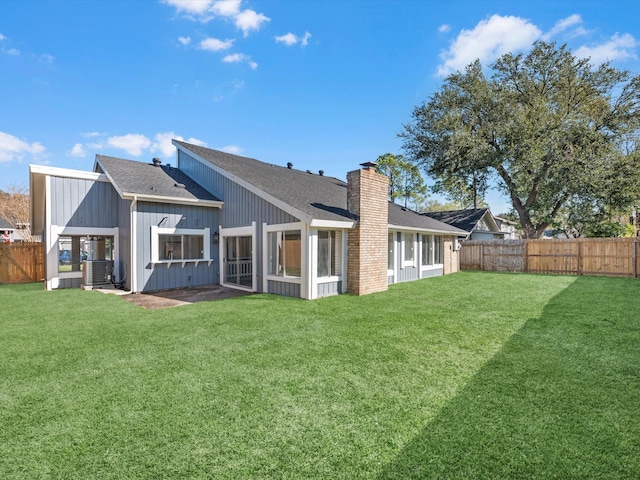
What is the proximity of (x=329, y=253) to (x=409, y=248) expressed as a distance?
5040mm

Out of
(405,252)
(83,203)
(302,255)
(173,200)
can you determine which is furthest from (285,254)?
(83,203)

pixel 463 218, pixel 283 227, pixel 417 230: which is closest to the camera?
pixel 283 227

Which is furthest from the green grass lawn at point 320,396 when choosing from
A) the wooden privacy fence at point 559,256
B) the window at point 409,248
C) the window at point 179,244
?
the wooden privacy fence at point 559,256

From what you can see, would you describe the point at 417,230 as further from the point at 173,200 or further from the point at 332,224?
the point at 173,200

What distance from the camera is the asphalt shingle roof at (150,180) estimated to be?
10.4 meters

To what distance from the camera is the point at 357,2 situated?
10.8 m

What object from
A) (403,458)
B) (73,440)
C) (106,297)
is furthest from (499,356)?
(106,297)

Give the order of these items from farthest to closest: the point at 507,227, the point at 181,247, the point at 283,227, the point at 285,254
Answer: the point at 507,227, the point at 181,247, the point at 285,254, the point at 283,227

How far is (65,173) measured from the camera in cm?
1073

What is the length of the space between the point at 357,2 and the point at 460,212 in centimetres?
1519

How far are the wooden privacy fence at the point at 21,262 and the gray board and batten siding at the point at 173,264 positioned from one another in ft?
21.2

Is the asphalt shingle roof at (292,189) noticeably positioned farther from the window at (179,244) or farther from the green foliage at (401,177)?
the green foliage at (401,177)

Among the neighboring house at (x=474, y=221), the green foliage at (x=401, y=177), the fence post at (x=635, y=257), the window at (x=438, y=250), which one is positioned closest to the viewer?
the fence post at (x=635, y=257)

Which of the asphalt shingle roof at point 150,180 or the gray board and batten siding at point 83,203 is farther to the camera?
the gray board and batten siding at point 83,203
